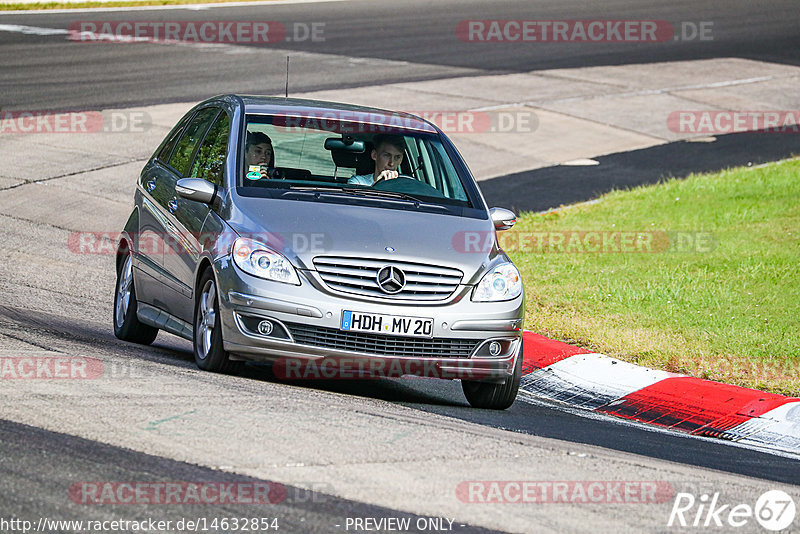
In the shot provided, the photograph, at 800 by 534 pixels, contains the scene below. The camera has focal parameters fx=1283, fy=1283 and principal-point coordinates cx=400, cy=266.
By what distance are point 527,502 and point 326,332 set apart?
217 cm

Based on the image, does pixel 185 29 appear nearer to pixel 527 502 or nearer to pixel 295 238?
pixel 295 238

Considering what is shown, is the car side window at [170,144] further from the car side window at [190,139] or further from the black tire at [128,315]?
the black tire at [128,315]

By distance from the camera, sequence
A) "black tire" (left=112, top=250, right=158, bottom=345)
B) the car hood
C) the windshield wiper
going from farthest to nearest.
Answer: "black tire" (left=112, top=250, right=158, bottom=345) < the windshield wiper < the car hood

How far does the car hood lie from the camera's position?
724 cm

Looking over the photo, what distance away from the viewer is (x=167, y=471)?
516 centimetres

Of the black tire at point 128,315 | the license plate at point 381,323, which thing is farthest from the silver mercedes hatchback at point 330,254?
the black tire at point 128,315

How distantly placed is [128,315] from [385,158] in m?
2.22

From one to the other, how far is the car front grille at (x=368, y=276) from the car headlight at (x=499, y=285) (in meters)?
0.33

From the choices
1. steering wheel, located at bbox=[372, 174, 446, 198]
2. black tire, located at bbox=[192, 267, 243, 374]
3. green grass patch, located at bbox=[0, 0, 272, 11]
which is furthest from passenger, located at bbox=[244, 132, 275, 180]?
green grass patch, located at bbox=[0, 0, 272, 11]

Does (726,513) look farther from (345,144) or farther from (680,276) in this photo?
(680,276)

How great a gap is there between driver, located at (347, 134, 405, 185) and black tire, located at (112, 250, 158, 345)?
1.92m

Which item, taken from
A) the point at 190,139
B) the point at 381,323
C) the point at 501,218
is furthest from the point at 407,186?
the point at 190,139

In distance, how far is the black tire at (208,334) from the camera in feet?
24.4

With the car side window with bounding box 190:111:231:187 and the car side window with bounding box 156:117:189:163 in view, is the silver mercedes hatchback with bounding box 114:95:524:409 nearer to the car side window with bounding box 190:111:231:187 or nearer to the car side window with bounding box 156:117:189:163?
the car side window with bounding box 190:111:231:187
